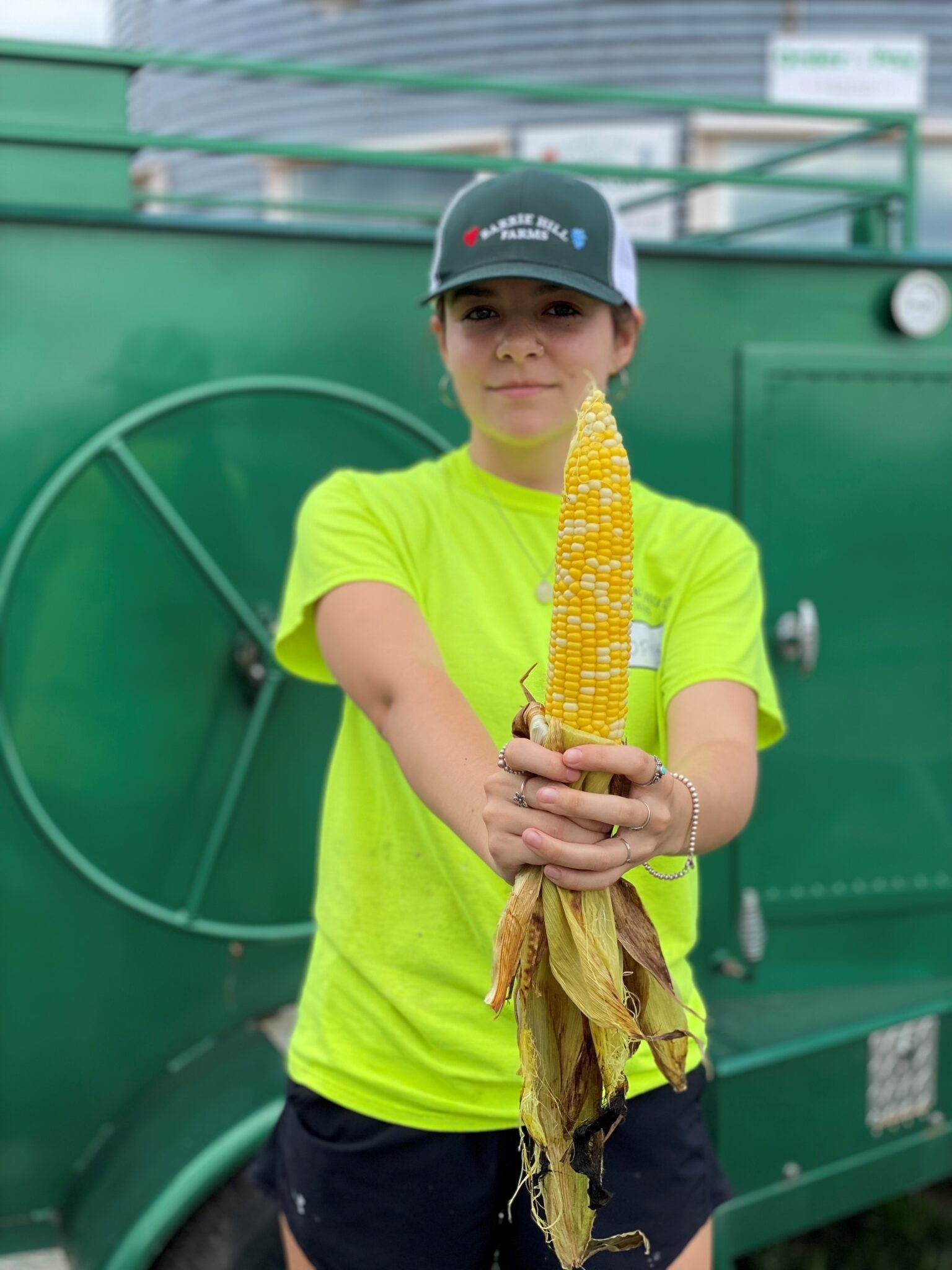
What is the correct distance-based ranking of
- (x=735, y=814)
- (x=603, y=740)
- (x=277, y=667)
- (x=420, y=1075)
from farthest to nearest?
(x=277, y=667) → (x=420, y=1075) → (x=735, y=814) → (x=603, y=740)

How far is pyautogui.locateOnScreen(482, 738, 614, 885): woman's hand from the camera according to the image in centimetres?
128

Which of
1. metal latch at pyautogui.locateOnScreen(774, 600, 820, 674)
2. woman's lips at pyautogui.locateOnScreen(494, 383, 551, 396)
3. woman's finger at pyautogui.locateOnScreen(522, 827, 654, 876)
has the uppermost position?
woman's lips at pyautogui.locateOnScreen(494, 383, 551, 396)

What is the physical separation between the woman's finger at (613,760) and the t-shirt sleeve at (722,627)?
36cm

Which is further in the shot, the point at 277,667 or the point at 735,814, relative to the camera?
the point at 277,667

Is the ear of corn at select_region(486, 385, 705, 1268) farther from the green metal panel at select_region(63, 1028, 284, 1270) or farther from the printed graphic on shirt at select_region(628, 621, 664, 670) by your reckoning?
the green metal panel at select_region(63, 1028, 284, 1270)

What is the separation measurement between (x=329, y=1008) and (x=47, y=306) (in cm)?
160

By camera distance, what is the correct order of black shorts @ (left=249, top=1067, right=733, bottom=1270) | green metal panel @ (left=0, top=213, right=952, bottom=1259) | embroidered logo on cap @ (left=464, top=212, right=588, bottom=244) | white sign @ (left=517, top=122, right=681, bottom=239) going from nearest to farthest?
1. black shorts @ (left=249, top=1067, right=733, bottom=1270)
2. embroidered logo on cap @ (left=464, top=212, right=588, bottom=244)
3. green metal panel @ (left=0, top=213, right=952, bottom=1259)
4. white sign @ (left=517, top=122, right=681, bottom=239)

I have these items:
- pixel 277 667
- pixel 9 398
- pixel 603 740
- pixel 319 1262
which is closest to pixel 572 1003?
pixel 603 740

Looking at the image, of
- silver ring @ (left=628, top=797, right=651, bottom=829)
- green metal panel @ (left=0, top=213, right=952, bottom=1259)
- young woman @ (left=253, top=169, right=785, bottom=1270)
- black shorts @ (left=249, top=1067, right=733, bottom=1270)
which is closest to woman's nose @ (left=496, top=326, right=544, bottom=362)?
young woman @ (left=253, top=169, right=785, bottom=1270)

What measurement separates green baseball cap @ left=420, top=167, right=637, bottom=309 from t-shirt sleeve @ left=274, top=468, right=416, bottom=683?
33 cm

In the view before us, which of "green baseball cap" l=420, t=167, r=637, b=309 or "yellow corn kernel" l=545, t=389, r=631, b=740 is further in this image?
"green baseball cap" l=420, t=167, r=637, b=309

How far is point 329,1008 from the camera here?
174 cm

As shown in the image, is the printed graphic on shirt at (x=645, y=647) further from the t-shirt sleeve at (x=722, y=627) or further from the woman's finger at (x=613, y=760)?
the woman's finger at (x=613, y=760)

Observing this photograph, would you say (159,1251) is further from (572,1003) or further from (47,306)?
(47,306)
